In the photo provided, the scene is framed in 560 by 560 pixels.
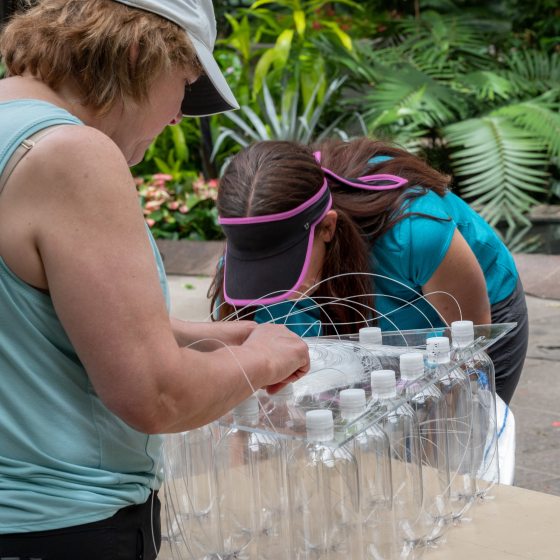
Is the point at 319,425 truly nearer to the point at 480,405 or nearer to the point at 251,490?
the point at 251,490

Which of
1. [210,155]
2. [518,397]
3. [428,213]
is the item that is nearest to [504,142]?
[210,155]

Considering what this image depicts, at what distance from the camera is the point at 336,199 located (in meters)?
2.29

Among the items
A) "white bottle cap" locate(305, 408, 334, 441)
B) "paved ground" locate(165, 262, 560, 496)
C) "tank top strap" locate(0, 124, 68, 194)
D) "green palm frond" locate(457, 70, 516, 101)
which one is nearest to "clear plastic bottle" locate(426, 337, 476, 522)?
"white bottle cap" locate(305, 408, 334, 441)

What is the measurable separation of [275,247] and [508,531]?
81 centimetres

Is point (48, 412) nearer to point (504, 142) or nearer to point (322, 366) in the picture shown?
point (322, 366)

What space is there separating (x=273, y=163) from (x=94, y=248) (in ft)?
3.67

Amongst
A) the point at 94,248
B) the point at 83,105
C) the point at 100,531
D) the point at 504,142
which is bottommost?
the point at 504,142

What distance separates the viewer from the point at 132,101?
1.26m

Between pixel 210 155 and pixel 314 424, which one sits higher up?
pixel 314 424

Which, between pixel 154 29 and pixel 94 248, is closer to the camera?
pixel 94 248

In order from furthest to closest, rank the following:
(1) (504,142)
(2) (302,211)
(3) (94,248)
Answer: (1) (504,142) < (2) (302,211) < (3) (94,248)

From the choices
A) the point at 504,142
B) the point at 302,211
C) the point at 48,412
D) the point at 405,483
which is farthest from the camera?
the point at 504,142

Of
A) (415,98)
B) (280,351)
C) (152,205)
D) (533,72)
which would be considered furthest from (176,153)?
(280,351)

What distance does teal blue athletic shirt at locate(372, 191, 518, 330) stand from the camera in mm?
2211
